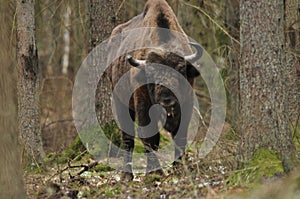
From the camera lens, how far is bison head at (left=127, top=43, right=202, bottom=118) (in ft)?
28.4

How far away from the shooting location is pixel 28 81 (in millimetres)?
9922

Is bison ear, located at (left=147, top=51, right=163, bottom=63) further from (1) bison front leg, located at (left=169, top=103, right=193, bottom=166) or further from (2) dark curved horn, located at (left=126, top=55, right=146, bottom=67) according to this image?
(1) bison front leg, located at (left=169, top=103, right=193, bottom=166)

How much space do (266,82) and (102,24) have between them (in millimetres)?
5629

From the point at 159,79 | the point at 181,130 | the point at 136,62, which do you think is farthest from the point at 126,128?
the point at 159,79

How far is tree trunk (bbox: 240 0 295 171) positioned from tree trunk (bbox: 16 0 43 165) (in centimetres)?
450

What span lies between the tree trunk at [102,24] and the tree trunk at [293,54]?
3.35m

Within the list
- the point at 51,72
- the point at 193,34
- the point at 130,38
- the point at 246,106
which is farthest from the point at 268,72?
the point at 51,72

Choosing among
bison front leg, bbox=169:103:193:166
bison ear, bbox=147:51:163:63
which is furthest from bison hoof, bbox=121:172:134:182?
bison ear, bbox=147:51:163:63

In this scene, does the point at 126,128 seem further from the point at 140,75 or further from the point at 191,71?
the point at 191,71

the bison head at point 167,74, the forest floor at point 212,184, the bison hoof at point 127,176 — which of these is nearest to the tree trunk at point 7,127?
the forest floor at point 212,184

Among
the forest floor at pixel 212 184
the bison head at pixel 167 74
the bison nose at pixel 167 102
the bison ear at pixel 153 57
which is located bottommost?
the forest floor at pixel 212 184

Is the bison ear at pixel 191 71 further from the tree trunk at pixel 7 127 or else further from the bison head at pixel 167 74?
the tree trunk at pixel 7 127

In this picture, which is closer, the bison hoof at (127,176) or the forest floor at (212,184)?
the forest floor at (212,184)

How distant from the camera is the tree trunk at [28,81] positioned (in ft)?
31.9
